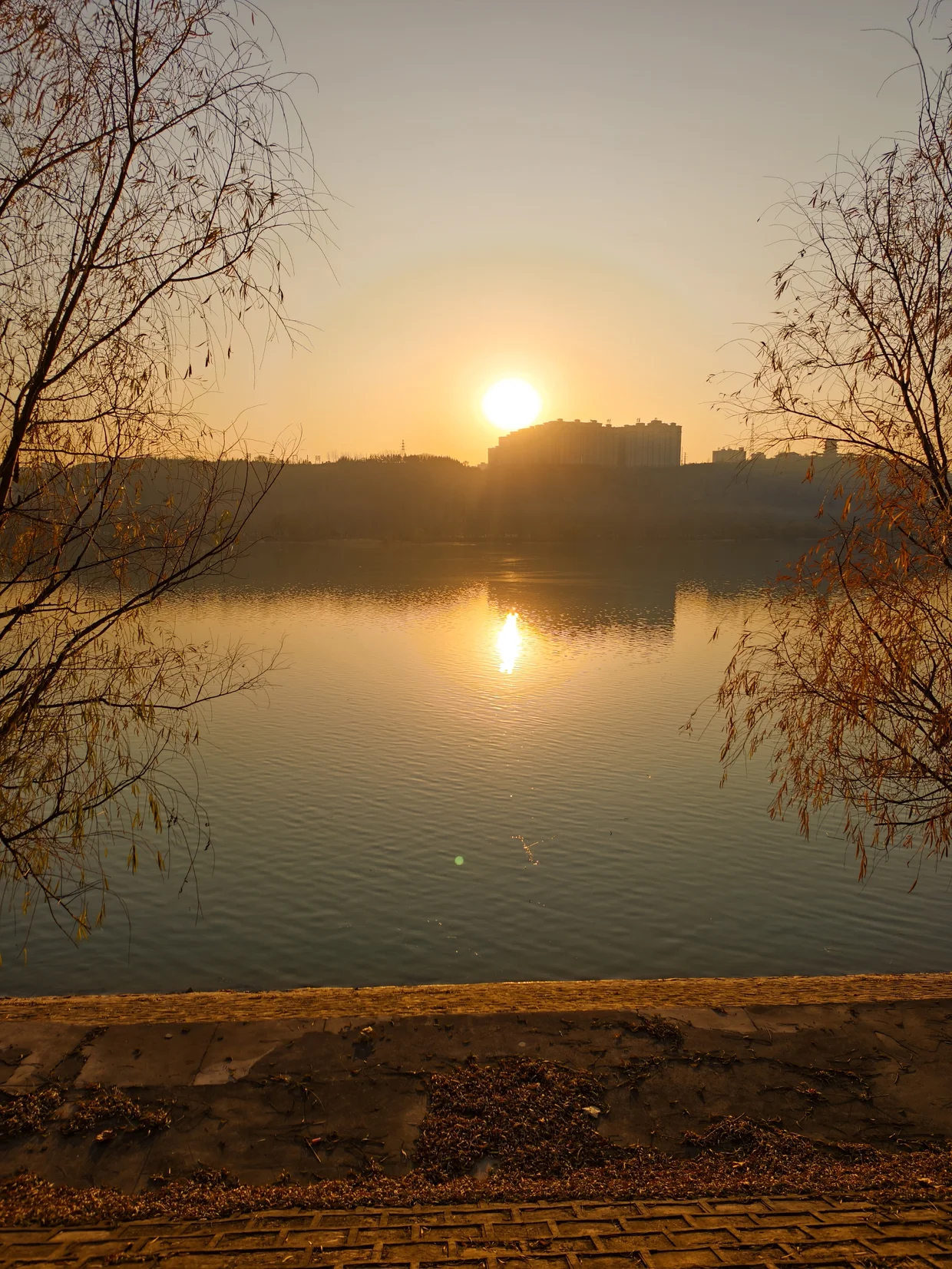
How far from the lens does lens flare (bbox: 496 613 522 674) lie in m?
41.7

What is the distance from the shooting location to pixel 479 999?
37.3 feet

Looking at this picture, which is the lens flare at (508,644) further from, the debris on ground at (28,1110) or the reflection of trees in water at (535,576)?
the debris on ground at (28,1110)

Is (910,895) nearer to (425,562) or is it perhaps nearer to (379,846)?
(379,846)

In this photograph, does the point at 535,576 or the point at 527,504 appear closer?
the point at 535,576

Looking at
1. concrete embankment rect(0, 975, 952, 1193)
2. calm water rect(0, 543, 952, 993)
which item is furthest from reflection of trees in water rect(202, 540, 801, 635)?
concrete embankment rect(0, 975, 952, 1193)

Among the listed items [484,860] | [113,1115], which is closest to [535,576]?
[484,860]

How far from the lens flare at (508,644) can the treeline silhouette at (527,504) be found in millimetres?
73436

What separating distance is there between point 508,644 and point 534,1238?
4197 cm

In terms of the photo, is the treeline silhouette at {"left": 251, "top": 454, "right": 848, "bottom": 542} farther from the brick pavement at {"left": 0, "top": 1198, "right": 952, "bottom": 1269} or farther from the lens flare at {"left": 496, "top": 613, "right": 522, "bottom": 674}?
the brick pavement at {"left": 0, "top": 1198, "right": 952, "bottom": 1269}

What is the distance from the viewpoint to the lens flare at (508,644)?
4172 centimetres

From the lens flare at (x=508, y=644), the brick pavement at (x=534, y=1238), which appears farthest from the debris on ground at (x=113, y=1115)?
the lens flare at (x=508, y=644)

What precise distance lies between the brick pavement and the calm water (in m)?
7.74

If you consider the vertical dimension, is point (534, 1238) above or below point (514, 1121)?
above

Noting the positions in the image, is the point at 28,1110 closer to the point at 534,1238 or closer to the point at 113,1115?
the point at 113,1115
